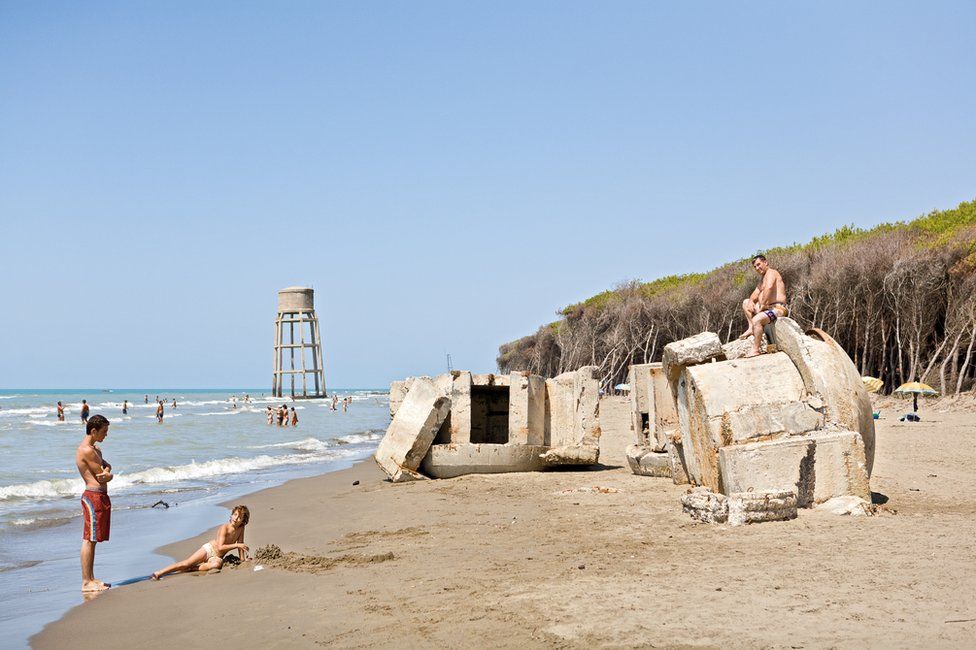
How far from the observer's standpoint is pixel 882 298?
3028cm

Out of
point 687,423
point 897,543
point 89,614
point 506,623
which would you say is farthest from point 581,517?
point 89,614

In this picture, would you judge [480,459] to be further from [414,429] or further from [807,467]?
[807,467]

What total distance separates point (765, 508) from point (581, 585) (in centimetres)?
242

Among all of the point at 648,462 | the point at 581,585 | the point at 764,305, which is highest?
the point at 764,305

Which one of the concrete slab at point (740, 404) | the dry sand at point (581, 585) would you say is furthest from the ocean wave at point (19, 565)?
the concrete slab at point (740, 404)

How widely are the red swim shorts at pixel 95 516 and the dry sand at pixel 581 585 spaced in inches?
18.1

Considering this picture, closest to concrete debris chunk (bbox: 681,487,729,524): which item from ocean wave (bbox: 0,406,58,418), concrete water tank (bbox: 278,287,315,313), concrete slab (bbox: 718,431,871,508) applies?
concrete slab (bbox: 718,431,871,508)

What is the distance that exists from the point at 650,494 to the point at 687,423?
1.15 m

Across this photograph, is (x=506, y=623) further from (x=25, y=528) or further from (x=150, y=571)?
(x=25, y=528)

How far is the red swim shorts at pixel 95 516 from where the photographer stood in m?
6.61

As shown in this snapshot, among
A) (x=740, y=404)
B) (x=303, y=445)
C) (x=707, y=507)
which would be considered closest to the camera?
(x=707, y=507)

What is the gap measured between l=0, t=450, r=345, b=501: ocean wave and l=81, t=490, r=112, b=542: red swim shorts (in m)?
7.83

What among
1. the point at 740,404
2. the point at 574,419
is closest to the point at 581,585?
the point at 740,404

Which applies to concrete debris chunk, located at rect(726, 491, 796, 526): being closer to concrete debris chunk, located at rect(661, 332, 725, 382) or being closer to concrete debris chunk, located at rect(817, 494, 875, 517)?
concrete debris chunk, located at rect(817, 494, 875, 517)
